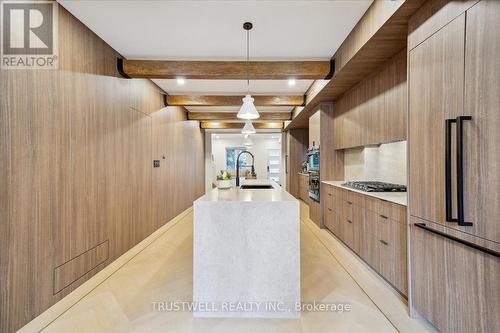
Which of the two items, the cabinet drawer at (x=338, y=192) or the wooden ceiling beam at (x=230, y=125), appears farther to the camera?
the wooden ceiling beam at (x=230, y=125)

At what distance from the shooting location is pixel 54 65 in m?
2.27

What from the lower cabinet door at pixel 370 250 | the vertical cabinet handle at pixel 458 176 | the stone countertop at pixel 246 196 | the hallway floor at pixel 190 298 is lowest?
the hallway floor at pixel 190 298

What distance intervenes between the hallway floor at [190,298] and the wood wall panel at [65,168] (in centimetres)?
37

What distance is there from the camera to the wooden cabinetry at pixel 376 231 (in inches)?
89.9

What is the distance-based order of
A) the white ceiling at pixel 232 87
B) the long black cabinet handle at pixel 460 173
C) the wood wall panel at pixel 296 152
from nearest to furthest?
the long black cabinet handle at pixel 460 173 → the white ceiling at pixel 232 87 → the wood wall panel at pixel 296 152

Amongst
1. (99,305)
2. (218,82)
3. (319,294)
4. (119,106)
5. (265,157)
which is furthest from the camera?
(265,157)

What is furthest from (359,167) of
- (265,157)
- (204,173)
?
(265,157)

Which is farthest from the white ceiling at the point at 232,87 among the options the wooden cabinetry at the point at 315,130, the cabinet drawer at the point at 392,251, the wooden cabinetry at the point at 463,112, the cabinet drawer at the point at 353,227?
the cabinet drawer at the point at 392,251

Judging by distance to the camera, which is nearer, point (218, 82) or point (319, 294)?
point (319, 294)

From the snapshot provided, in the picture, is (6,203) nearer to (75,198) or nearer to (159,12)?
(75,198)

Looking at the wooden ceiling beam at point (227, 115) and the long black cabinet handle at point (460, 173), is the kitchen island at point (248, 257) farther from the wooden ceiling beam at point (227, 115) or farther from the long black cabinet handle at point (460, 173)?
the wooden ceiling beam at point (227, 115)

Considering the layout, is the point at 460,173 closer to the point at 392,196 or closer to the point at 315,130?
the point at 392,196

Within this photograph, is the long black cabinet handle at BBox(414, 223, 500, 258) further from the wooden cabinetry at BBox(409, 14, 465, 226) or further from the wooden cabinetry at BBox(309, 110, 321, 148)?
the wooden cabinetry at BBox(309, 110, 321, 148)

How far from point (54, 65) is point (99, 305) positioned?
7.49 ft
